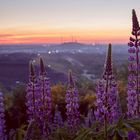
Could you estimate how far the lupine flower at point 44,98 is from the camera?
9.34m

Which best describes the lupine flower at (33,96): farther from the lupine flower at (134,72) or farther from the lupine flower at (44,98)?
the lupine flower at (134,72)

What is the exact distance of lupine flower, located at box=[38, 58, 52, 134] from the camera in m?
9.34

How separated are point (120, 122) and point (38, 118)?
4026 millimetres

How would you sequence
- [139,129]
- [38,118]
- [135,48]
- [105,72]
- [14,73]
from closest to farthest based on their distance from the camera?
[139,129], [105,72], [135,48], [38,118], [14,73]

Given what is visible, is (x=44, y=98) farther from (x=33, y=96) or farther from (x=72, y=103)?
(x=72, y=103)

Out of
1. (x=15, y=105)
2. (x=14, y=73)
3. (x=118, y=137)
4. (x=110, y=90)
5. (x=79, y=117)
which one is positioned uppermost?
(x=110, y=90)

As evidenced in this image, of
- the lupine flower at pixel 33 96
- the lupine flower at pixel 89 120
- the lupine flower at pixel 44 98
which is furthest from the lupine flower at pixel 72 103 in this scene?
the lupine flower at pixel 89 120

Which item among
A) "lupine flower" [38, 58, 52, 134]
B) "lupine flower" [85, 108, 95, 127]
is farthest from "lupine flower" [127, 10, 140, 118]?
"lupine flower" [38, 58, 52, 134]

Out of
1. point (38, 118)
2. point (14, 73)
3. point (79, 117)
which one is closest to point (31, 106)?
point (38, 118)

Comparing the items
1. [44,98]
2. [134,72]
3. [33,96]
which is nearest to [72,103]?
[44,98]

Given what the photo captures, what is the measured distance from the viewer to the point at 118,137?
17.7ft

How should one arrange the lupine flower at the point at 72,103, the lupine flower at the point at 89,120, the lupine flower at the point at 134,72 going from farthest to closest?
the lupine flower at the point at 72,103, the lupine flower at the point at 134,72, the lupine flower at the point at 89,120

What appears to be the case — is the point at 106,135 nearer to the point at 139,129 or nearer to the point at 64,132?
the point at 139,129

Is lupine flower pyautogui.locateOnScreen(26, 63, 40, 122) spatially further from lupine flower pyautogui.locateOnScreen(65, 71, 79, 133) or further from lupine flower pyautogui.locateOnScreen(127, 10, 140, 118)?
lupine flower pyautogui.locateOnScreen(127, 10, 140, 118)
